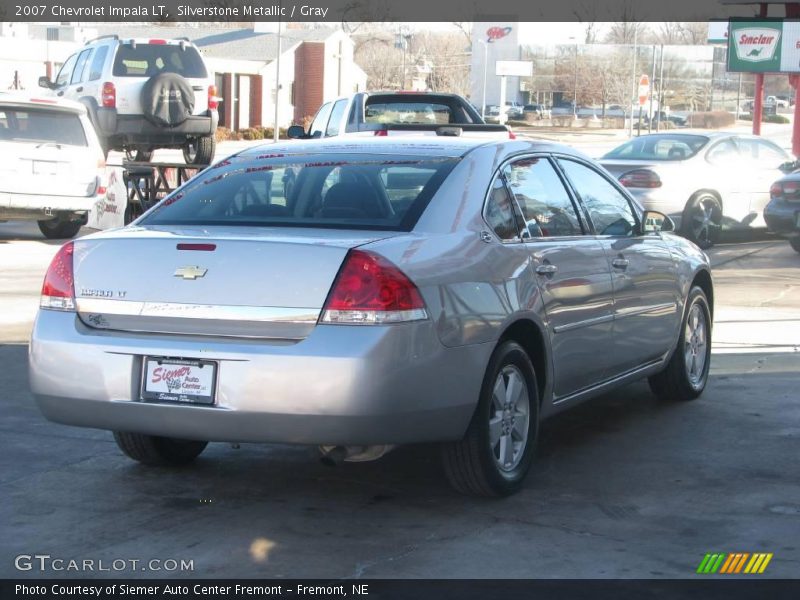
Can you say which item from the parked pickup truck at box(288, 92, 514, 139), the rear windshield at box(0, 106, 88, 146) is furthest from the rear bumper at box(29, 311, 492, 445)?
the rear windshield at box(0, 106, 88, 146)

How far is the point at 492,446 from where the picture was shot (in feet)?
18.6

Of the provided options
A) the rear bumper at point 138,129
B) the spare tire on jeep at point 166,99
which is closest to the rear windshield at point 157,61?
the spare tire on jeep at point 166,99

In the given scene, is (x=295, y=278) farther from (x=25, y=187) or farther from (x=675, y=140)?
(x=675, y=140)

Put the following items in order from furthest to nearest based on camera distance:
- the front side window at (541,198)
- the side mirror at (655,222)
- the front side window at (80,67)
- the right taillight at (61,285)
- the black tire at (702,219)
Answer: the front side window at (80,67) < the black tire at (702,219) < the side mirror at (655,222) < the front side window at (541,198) < the right taillight at (61,285)

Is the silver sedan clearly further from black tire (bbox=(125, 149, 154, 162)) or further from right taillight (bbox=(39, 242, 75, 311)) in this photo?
right taillight (bbox=(39, 242, 75, 311))

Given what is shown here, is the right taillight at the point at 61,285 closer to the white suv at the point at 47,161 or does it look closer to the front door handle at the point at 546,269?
the front door handle at the point at 546,269

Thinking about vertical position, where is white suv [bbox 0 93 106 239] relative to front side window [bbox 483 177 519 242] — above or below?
below

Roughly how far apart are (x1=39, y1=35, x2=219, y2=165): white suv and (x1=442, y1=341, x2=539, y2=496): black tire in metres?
17.2

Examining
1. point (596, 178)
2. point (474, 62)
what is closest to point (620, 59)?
point (474, 62)

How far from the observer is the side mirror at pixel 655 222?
7.48 metres

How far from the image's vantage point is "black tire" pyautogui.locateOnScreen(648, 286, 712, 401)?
782 cm

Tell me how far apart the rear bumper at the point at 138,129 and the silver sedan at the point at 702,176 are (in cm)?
827

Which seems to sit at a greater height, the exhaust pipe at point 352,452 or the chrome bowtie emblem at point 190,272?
the chrome bowtie emblem at point 190,272

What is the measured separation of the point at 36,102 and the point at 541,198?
1093cm
